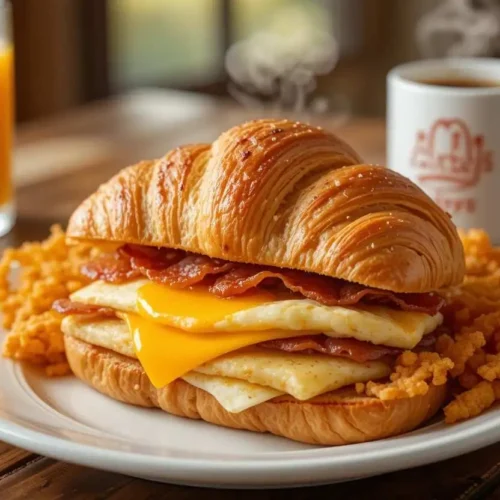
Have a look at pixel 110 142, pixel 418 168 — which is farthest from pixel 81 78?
pixel 418 168

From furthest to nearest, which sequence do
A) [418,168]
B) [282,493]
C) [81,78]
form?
[81,78]
[418,168]
[282,493]

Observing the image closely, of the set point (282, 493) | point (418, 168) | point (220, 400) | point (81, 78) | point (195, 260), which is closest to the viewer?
point (282, 493)

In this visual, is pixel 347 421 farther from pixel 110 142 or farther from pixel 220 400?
pixel 110 142

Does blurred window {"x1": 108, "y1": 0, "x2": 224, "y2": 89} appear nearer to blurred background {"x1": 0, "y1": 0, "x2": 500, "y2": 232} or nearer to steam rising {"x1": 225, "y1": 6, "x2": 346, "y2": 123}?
blurred background {"x1": 0, "y1": 0, "x2": 500, "y2": 232}

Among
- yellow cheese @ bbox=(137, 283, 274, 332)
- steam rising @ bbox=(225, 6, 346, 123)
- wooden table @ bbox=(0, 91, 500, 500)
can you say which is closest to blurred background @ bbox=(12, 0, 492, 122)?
steam rising @ bbox=(225, 6, 346, 123)

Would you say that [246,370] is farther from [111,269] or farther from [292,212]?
[111,269]

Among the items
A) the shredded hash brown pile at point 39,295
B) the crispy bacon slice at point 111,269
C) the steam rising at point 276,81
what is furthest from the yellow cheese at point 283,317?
the steam rising at point 276,81
